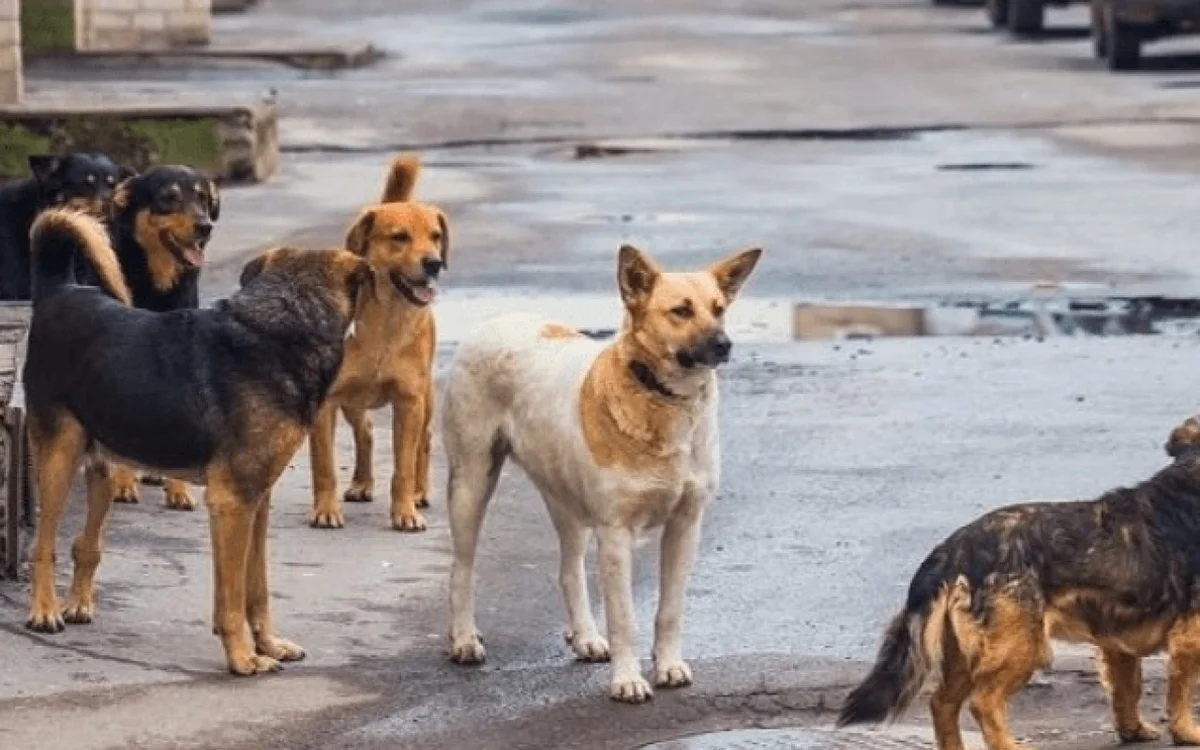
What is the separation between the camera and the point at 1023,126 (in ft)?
81.9

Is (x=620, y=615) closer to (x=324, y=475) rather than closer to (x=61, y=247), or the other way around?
(x=61, y=247)

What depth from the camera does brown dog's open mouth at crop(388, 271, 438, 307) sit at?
1066 cm

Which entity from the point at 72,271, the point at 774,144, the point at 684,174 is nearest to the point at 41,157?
the point at 72,271

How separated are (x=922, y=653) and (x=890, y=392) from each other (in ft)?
19.1

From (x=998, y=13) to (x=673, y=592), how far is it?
1223 inches

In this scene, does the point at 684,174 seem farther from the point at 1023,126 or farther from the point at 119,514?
the point at 119,514

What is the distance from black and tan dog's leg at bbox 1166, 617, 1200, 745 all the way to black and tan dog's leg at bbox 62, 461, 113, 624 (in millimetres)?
3220

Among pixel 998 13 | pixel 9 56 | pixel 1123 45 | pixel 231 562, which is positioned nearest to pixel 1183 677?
pixel 231 562

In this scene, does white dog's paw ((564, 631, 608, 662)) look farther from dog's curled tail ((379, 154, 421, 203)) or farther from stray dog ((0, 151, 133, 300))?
stray dog ((0, 151, 133, 300))

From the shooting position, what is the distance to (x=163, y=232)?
10.9 m

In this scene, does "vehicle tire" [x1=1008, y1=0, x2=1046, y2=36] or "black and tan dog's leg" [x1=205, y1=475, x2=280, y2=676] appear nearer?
"black and tan dog's leg" [x1=205, y1=475, x2=280, y2=676]

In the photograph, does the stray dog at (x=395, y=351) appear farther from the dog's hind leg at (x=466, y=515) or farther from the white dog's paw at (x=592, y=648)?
the white dog's paw at (x=592, y=648)

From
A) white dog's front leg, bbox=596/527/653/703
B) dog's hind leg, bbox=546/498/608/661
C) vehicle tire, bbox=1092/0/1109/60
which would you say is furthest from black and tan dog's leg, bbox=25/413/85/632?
vehicle tire, bbox=1092/0/1109/60

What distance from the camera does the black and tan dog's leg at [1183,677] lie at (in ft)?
25.2
